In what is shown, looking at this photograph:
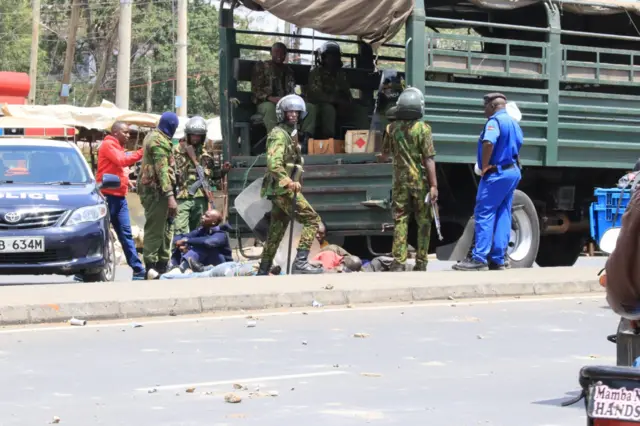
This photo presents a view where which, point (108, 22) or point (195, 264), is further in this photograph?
point (108, 22)

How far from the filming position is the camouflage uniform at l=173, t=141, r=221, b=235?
15.2m

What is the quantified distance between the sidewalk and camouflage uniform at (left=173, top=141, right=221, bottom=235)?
94.9 inches

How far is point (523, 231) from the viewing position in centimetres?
1510

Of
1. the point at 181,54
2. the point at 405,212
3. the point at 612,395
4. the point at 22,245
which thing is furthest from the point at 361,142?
the point at 181,54

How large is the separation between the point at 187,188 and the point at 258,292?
387cm

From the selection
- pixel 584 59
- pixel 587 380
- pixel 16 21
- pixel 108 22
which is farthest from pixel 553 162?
pixel 16 21

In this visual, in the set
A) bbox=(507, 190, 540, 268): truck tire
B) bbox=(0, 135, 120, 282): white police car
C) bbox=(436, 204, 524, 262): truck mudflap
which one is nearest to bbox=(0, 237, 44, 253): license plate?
bbox=(0, 135, 120, 282): white police car

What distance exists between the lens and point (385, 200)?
14.2 meters

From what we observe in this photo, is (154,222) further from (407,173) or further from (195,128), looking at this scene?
(407,173)

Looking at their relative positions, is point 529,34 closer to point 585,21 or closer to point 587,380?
point 585,21

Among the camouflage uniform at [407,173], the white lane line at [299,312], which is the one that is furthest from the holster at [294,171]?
the white lane line at [299,312]

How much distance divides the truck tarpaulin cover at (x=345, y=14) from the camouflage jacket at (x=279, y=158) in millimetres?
1242

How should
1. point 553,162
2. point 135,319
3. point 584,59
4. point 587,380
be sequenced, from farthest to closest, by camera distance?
point 584,59
point 553,162
point 135,319
point 587,380

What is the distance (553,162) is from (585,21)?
7.97 ft
